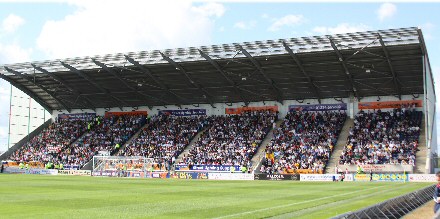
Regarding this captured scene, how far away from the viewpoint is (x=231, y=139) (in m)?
59.6

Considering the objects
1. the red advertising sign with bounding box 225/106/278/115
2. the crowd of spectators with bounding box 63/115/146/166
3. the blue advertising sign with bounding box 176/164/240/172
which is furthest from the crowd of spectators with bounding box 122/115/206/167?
the red advertising sign with bounding box 225/106/278/115

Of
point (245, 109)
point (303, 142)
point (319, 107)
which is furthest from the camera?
point (245, 109)

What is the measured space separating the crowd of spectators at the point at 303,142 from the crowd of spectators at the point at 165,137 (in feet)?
38.4

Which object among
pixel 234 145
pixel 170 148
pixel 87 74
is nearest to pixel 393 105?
pixel 234 145

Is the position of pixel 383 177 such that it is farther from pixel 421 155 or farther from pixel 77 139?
pixel 77 139

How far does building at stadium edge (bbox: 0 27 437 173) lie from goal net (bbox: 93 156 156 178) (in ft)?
32.7

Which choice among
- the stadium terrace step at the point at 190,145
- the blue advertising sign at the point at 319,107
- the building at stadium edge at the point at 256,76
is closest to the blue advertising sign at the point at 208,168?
the stadium terrace step at the point at 190,145

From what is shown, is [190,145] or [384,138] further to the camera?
[190,145]

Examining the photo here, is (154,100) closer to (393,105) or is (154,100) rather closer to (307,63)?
(307,63)

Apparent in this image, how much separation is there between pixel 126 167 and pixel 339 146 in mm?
24106

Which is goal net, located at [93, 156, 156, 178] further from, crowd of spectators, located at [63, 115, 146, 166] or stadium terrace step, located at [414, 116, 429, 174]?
stadium terrace step, located at [414, 116, 429, 174]

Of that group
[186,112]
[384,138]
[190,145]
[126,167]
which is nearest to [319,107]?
[384,138]

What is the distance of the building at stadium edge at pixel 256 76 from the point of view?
45.8 meters

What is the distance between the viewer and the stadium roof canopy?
1807 inches
